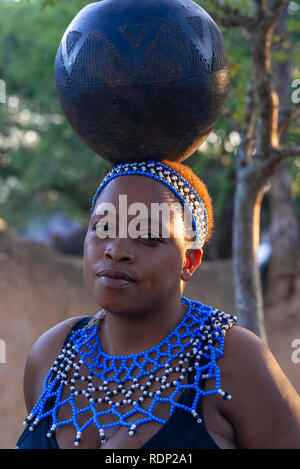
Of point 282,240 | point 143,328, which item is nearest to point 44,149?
Result: point 282,240

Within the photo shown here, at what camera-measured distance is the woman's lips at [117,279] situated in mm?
1704

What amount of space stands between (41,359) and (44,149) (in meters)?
7.74

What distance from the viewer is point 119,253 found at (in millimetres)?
1718

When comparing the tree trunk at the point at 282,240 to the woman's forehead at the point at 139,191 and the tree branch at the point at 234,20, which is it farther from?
the woman's forehead at the point at 139,191

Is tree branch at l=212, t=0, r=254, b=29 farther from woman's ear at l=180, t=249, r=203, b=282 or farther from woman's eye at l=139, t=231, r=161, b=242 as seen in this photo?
woman's eye at l=139, t=231, r=161, b=242

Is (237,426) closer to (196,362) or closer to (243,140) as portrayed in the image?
(196,362)

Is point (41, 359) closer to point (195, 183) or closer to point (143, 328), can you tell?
point (143, 328)

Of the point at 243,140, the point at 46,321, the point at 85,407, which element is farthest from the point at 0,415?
the point at 85,407

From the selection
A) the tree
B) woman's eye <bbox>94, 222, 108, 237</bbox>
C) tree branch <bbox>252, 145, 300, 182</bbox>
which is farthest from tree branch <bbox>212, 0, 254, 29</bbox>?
woman's eye <bbox>94, 222, 108, 237</bbox>

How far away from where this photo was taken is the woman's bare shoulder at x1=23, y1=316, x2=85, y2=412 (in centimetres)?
202

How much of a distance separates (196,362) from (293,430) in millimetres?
333

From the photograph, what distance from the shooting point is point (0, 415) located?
231 inches

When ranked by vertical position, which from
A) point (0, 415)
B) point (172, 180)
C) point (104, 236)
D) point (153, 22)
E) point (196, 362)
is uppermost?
point (153, 22)

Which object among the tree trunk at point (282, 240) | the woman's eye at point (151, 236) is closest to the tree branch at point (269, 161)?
the woman's eye at point (151, 236)
